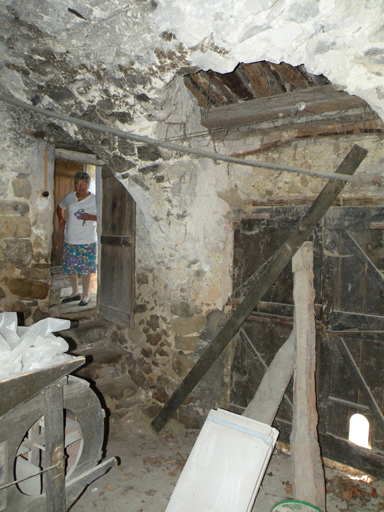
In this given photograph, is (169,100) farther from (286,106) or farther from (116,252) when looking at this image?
(116,252)

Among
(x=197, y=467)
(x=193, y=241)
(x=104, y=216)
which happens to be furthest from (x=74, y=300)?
(x=197, y=467)

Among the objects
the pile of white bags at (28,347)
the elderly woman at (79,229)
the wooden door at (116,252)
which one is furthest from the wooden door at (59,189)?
the pile of white bags at (28,347)

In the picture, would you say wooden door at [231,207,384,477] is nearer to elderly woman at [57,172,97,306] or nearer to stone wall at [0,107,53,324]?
stone wall at [0,107,53,324]

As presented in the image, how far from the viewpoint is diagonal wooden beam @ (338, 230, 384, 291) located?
7.86ft

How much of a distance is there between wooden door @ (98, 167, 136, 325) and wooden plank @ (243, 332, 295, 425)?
5.14ft

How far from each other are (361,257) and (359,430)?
122 centimetres

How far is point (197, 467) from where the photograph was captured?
2.25m

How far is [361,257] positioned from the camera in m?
2.47

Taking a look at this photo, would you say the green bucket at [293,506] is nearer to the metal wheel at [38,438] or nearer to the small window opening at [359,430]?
the small window opening at [359,430]

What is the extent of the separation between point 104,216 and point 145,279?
0.99m

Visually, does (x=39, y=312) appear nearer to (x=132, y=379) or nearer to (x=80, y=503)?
(x=132, y=379)

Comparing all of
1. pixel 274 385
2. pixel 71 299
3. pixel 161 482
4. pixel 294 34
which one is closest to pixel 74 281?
pixel 71 299

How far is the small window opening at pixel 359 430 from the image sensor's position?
97.7 inches

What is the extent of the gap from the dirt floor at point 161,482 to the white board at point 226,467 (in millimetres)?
371
